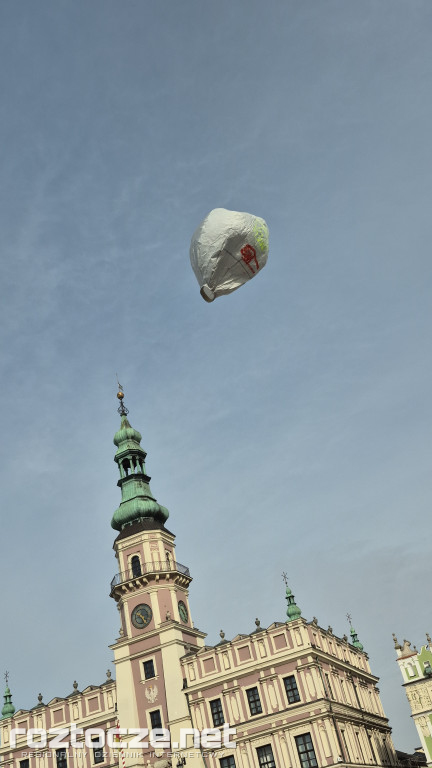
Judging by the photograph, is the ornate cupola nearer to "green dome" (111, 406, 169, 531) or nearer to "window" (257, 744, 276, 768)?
"green dome" (111, 406, 169, 531)

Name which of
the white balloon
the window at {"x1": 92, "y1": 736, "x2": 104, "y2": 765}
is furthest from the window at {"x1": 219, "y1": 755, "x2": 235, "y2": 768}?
the white balloon

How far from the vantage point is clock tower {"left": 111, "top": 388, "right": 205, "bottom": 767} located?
5112cm

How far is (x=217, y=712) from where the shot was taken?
4959 centimetres

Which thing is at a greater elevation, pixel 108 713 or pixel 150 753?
pixel 108 713

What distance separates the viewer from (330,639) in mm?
56031

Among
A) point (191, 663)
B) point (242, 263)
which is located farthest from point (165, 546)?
point (242, 263)

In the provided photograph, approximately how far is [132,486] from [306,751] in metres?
25.2

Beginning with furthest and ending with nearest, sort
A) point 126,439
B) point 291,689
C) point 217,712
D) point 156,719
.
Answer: point 126,439 < point 156,719 < point 217,712 < point 291,689

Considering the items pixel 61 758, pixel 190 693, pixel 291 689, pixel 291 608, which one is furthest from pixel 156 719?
pixel 291 608

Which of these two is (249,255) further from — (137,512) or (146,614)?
(137,512)

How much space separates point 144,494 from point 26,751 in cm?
2135

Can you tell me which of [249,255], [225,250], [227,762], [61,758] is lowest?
[227,762]

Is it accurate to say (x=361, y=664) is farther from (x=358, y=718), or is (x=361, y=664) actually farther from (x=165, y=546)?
(x=165, y=546)

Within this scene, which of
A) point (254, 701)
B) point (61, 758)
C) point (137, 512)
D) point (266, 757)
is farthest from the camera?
point (137, 512)
